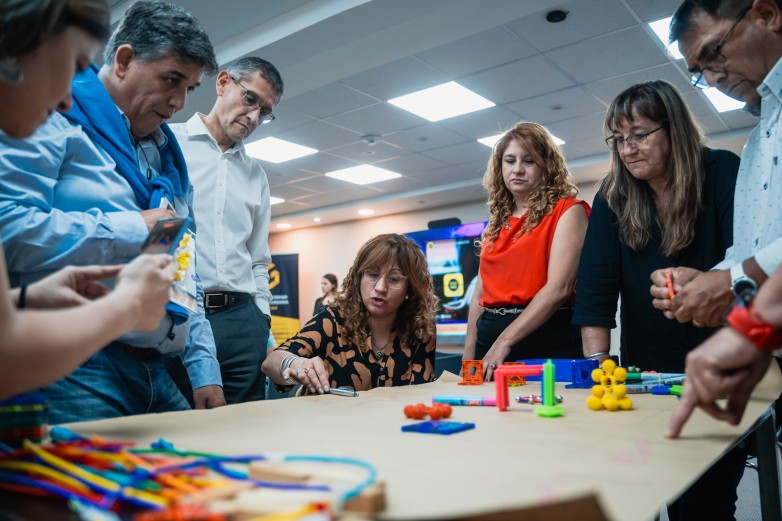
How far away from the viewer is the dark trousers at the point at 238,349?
1912 mm

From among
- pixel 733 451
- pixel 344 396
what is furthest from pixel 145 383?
pixel 733 451

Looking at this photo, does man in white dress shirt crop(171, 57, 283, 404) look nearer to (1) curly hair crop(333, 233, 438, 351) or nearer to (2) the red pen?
(1) curly hair crop(333, 233, 438, 351)

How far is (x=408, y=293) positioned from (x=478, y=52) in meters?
2.59

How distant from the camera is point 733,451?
1.41 metres

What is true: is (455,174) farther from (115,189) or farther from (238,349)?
(115,189)

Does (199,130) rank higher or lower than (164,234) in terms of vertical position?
higher

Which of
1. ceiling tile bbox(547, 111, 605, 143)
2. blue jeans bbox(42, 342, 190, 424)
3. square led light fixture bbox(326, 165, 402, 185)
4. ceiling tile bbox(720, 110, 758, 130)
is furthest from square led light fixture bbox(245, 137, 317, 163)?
blue jeans bbox(42, 342, 190, 424)

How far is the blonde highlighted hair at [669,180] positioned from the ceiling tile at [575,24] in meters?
2.06

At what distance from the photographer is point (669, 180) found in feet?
5.36

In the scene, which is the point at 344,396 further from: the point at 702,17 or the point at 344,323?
the point at 702,17

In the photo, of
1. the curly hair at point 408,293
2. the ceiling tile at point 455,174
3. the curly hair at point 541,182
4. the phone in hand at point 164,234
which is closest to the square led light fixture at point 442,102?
the ceiling tile at point 455,174

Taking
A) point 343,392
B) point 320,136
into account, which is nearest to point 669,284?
point 343,392

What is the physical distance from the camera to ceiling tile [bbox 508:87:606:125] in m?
4.71

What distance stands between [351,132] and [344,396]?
4.35 metres
